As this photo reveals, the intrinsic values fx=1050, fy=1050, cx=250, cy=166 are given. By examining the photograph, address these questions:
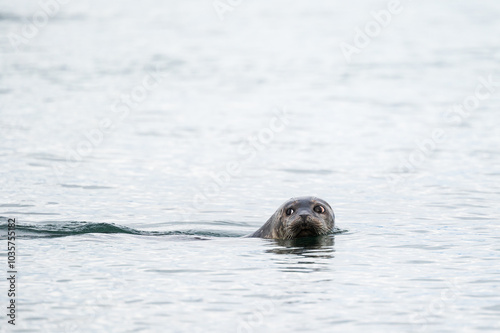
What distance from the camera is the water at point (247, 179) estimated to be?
34.6 ft

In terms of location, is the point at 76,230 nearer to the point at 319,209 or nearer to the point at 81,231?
the point at 81,231

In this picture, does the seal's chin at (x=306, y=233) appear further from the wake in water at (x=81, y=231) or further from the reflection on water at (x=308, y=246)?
the wake in water at (x=81, y=231)

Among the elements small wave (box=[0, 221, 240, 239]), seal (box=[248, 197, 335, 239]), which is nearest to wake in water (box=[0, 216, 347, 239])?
small wave (box=[0, 221, 240, 239])

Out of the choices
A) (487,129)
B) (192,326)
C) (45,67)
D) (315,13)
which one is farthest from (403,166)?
(315,13)

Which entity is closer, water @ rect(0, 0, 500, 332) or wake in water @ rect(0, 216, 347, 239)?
water @ rect(0, 0, 500, 332)

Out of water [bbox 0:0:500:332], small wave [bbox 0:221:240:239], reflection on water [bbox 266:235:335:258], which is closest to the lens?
water [bbox 0:0:500:332]

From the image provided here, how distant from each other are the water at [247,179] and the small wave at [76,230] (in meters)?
0.04

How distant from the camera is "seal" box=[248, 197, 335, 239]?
1339 centimetres

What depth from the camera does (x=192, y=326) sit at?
9.73 metres

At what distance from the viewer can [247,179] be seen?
19.0 m

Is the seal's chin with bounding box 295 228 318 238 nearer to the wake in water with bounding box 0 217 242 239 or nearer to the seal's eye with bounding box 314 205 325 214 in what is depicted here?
the seal's eye with bounding box 314 205 325 214

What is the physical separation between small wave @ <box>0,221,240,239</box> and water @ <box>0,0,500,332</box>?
4cm

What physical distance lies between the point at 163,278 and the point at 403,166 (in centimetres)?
974

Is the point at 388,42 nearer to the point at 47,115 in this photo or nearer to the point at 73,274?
the point at 47,115
